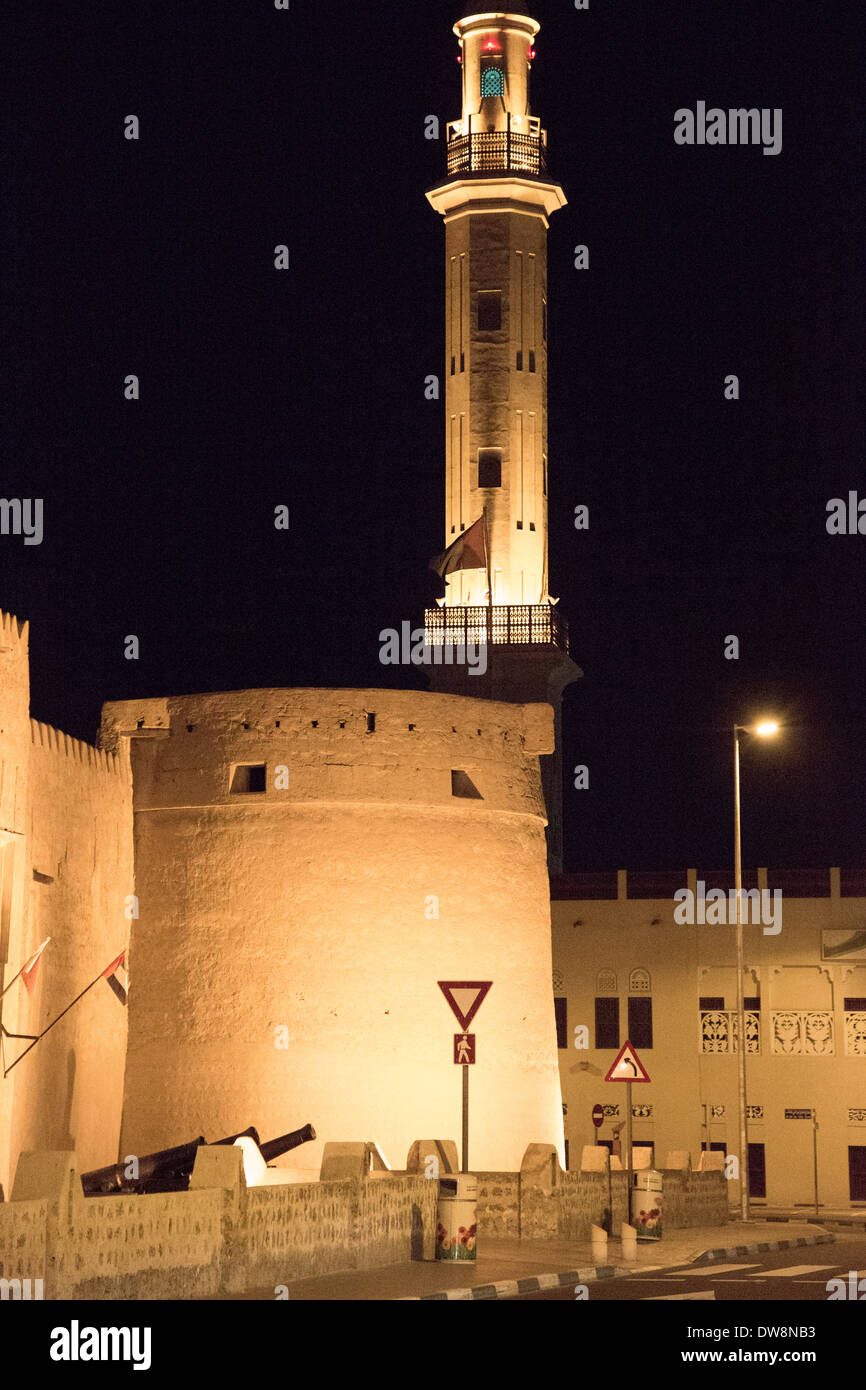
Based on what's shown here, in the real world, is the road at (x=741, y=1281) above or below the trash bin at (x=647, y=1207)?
below

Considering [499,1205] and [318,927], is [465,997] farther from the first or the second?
[318,927]

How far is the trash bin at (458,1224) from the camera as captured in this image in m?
22.0

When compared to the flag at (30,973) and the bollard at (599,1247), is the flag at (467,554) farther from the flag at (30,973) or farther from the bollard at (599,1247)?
the bollard at (599,1247)

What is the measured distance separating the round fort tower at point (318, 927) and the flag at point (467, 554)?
2580 centimetres

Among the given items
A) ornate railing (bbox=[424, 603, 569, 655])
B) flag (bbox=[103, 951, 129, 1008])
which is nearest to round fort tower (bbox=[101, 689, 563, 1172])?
flag (bbox=[103, 951, 129, 1008])

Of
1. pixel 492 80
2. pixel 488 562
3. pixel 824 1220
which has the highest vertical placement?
pixel 492 80

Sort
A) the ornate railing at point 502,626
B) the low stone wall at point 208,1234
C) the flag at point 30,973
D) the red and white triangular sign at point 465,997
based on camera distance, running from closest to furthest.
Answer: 1. the low stone wall at point 208,1234
2. the red and white triangular sign at point 465,997
3. the flag at point 30,973
4. the ornate railing at point 502,626

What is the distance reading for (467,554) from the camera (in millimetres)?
56781

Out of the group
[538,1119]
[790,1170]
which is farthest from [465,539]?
[538,1119]

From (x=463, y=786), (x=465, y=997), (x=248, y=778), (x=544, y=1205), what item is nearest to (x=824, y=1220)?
(x=463, y=786)

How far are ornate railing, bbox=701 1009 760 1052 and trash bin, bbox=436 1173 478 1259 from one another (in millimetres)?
28839

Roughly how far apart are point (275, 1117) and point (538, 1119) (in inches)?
168

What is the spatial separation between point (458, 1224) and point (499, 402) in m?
39.6

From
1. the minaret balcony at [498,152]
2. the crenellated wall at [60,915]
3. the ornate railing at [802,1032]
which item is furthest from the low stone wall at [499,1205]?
the minaret balcony at [498,152]
